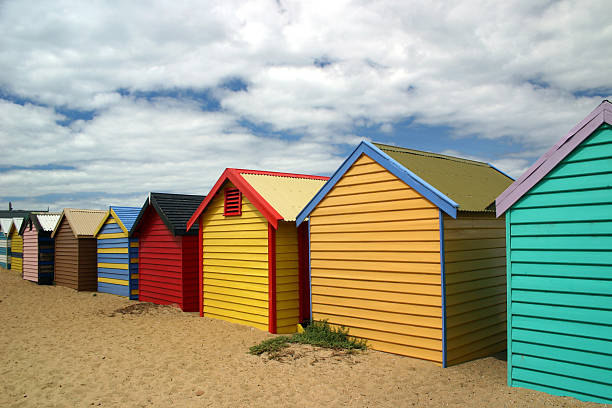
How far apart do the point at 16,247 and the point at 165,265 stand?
67.7 feet

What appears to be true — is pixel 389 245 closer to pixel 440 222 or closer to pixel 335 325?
pixel 440 222

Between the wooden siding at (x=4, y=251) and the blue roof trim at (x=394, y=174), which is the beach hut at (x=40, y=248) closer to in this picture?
the wooden siding at (x=4, y=251)

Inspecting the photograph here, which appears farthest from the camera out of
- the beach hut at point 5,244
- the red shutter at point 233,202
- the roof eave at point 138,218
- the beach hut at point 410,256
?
the beach hut at point 5,244

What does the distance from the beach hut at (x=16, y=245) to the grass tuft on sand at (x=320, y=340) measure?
2607 centimetres

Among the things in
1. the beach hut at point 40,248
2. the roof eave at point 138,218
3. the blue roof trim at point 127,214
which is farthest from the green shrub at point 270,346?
the beach hut at point 40,248

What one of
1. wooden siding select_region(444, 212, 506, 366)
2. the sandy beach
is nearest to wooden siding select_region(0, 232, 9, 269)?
the sandy beach

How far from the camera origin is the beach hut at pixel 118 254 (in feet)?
58.6

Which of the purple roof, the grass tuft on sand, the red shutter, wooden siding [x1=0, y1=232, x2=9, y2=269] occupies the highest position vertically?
the purple roof

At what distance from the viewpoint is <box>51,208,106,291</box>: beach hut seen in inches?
824

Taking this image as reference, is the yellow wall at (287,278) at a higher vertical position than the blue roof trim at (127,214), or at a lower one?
lower

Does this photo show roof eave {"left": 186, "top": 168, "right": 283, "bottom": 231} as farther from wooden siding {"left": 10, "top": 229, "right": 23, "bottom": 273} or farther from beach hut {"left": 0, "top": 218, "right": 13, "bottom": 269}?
beach hut {"left": 0, "top": 218, "right": 13, "bottom": 269}

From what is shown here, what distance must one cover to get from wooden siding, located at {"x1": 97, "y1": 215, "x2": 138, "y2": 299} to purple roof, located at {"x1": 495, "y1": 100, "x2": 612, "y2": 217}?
15.0 m

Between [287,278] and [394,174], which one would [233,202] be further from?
[394,174]

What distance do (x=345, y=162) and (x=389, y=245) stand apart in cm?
214
